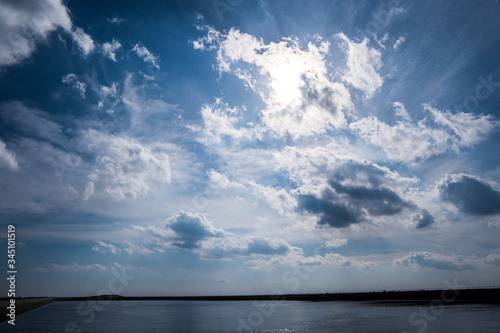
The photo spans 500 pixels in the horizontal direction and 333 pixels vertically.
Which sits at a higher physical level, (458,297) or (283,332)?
(283,332)

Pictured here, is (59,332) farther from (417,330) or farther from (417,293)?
(417,293)

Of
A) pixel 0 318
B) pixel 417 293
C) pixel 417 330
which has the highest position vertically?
pixel 417 330

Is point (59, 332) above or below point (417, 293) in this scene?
above

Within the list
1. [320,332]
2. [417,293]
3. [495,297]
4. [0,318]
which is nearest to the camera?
[320,332]

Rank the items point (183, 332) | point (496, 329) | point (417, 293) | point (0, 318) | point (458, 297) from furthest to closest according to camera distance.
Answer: point (417, 293), point (458, 297), point (0, 318), point (183, 332), point (496, 329)

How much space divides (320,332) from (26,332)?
47.0m

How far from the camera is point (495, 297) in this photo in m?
120

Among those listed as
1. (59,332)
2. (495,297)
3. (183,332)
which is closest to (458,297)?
(495,297)

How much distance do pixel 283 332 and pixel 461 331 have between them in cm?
2463

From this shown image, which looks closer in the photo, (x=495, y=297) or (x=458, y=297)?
(x=495, y=297)

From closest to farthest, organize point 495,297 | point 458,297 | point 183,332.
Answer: point 183,332
point 495,297
point 458,297

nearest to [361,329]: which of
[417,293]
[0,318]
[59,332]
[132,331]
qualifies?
[132,331]

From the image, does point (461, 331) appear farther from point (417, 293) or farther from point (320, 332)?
point (417, 293)

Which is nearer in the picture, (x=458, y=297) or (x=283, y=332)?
(x=283, y=332)
